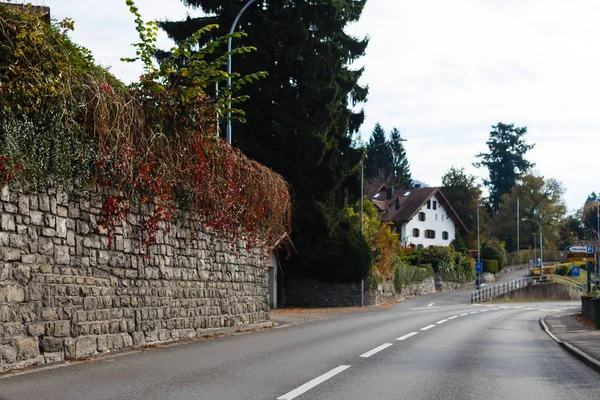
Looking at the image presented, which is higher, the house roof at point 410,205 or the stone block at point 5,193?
the house roof at point 410,205

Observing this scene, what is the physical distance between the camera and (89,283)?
11609mm

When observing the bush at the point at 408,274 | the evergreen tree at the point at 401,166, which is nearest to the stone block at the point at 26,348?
the bush at the point at 408,274

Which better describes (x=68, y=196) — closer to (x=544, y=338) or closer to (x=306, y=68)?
(x=544, y=338)

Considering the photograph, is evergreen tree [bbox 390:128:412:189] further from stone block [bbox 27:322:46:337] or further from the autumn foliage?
stone block [bbox 27:322:46:337]

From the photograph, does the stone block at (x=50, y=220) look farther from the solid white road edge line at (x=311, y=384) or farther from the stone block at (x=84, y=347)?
the solid white road edge line at (x=311, y=384)

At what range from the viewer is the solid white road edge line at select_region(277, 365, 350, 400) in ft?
24.6

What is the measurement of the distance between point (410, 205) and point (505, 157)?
40.7 meters

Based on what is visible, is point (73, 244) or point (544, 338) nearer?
point (73, 244)

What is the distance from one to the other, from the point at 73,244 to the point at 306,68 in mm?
22959

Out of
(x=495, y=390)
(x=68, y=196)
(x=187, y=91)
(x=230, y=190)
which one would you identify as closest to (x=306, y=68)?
(x=230, y=190)

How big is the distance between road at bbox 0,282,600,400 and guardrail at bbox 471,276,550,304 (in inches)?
1585

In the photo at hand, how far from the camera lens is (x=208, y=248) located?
16375 millimetres

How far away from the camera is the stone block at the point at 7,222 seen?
9.68m

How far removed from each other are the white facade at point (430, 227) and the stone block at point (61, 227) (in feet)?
222
